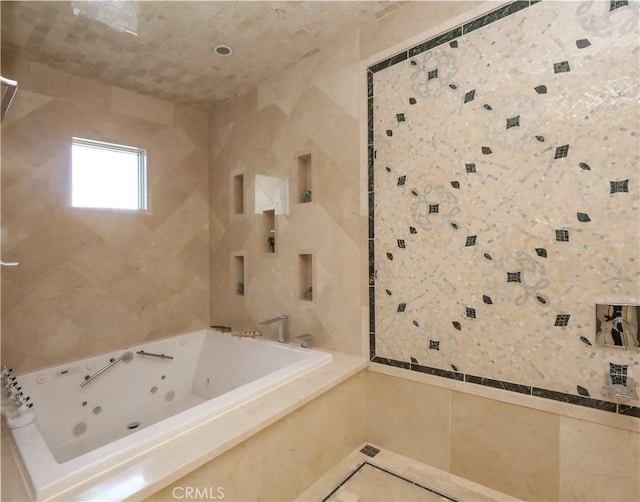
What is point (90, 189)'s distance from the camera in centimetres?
248

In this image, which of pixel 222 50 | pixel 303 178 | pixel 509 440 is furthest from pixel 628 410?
pixel 222 50

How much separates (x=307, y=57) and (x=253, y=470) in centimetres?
250

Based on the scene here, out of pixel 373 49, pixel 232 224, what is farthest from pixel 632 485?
pixel 232 224

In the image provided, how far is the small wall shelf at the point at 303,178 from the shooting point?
2.40 metres

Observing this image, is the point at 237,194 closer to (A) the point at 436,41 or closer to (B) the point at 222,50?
(B) the point at 222,50

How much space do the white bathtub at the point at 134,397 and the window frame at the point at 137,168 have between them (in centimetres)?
108

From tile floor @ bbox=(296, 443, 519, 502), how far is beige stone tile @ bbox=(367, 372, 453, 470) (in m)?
0.07

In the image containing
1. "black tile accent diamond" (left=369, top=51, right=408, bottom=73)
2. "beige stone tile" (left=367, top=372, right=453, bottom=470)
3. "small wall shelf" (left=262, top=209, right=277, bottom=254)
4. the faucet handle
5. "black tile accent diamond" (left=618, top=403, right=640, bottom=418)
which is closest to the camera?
"black tile accent diamond" (left=618, top=403, right=640, bottom=418)

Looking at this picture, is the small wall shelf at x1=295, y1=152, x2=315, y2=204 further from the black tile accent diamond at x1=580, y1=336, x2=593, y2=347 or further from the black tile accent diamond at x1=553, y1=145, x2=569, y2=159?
the black tile accent diamond at x1=580, y1=336, x2=593, y2=347

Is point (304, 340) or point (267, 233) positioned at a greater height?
point (267, 233)

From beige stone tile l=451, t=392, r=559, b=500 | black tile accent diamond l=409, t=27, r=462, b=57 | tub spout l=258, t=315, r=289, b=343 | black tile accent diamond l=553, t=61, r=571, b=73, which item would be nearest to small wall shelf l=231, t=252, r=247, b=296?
tub spout l=258, t=315, r=289, b=343

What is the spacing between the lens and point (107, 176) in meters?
2.59

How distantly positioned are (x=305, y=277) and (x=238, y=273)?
0.77 metres

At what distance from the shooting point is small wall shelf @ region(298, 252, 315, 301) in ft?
7.96
